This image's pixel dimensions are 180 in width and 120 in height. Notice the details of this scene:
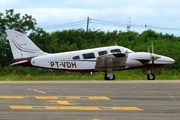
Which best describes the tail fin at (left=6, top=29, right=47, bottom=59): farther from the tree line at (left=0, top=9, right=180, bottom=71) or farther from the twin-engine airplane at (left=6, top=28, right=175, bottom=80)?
the tree line at (left=0, top=9, right=180, bottom=71)

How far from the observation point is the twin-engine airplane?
22344 millimetres

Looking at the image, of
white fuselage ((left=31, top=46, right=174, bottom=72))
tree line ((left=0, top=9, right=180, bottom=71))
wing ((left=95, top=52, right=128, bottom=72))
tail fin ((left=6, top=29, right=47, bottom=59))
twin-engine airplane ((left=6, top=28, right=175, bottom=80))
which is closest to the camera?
wing ((left=95, top=52, right=128, bottom=72))

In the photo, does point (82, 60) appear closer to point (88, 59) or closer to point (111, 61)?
point (88, 59)

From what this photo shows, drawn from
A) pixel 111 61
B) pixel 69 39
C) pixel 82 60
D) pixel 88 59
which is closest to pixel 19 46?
pixel 82 60

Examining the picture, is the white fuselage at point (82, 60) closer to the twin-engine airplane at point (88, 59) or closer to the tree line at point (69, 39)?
the twin-engine airplane at point (88, 59)

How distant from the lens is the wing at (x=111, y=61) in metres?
21.6

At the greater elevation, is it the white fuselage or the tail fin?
the tail fin

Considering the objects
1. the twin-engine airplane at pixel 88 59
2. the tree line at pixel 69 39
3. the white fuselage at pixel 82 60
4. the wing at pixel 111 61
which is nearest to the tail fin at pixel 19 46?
the twin-engine airplane at pixel 88 59

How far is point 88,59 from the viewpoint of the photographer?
22875mm

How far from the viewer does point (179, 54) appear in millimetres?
36375

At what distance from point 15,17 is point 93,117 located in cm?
3512

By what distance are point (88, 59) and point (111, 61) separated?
1821 mm

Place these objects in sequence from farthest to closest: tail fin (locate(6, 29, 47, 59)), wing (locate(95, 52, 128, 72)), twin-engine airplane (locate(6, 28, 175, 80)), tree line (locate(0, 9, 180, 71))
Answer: tree line (locate(0, 9, 180, 71)), tail fin (locate(6, 29, 47, 59)), twin-engine airplane (locate(6, 28, 175, 80)), wing (locate(95, 52, 128, 72))

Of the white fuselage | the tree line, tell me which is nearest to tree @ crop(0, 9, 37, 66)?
the tree line
